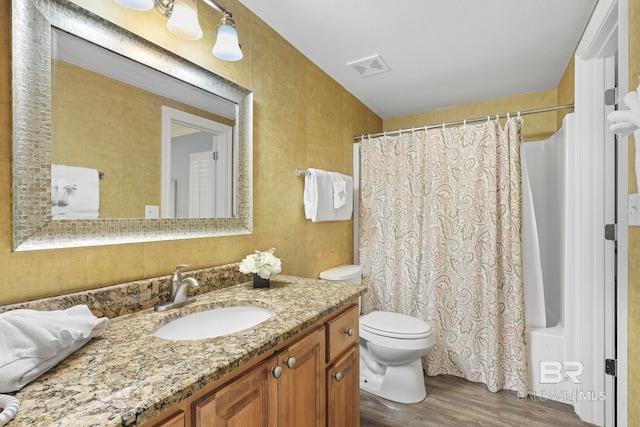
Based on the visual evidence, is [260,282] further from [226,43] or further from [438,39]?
[438,39]

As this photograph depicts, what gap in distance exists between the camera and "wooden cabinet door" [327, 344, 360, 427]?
45.4 inches

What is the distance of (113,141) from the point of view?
1.04 meters

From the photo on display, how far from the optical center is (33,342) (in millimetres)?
630

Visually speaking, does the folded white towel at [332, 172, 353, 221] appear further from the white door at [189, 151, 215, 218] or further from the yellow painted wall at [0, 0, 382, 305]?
the white door at [189, 151, 215, 218]

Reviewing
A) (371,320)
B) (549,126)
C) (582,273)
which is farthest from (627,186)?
(549,126)

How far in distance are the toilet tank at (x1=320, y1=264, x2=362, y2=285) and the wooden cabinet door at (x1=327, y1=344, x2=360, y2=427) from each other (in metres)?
0.78

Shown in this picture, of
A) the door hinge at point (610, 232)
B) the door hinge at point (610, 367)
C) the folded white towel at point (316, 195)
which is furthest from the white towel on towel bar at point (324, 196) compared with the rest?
the door hinge at point (610, 367)

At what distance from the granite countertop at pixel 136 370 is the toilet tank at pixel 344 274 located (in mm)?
1057

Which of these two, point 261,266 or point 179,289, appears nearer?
point 179,289

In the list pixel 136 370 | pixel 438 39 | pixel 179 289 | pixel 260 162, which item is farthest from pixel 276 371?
pixel 438 39

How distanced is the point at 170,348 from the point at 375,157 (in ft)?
7.01

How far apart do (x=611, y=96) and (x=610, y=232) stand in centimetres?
73

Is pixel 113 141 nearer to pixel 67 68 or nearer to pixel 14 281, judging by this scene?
pixel 67 68

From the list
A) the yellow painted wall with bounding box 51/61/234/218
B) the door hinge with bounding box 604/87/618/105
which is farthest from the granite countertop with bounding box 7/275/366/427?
the door hinge with bounding box 604/87/618/105
